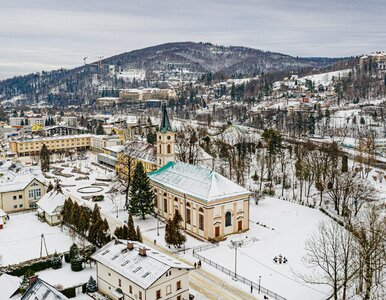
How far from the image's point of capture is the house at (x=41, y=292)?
21.3 m

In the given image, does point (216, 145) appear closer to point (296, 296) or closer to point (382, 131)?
point (382, 131)

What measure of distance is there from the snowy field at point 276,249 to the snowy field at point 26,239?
1315 cm

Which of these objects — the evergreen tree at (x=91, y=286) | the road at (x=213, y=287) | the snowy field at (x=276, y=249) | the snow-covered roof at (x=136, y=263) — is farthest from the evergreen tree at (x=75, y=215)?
the road at (x=213, y=287)

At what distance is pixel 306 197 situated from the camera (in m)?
50.2

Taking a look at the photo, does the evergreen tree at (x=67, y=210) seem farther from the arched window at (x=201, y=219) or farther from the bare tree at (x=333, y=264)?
the bare tree at (x=333, y=264)

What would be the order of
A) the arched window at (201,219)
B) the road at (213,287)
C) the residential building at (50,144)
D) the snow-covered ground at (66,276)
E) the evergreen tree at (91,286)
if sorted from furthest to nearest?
the residential building at (50,144) < the arched window at (201,219) < the snow-covered ground at (66,276) < the evergreen tree at (91,286) < the road at (213,287)

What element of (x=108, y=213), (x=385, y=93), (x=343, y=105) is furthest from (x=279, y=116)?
(x=108, y=213)

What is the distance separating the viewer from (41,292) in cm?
2192

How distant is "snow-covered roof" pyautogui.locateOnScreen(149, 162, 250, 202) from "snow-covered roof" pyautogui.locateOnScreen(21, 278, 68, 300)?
16492 millimetres

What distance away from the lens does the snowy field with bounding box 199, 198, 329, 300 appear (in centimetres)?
2773

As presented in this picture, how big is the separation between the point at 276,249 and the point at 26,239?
72.6 ft

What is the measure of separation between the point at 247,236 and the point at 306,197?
16287mm

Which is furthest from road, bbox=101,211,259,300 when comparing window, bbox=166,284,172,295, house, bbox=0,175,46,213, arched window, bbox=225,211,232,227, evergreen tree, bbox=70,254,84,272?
house, bbox=0,175,46,213

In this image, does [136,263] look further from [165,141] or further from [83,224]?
[165,141]
